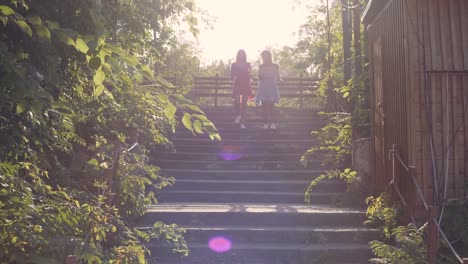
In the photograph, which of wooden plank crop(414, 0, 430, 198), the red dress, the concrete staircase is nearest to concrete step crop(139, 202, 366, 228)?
the concrete staircase

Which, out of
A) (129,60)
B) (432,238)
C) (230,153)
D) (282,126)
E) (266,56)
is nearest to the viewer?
(129,60)

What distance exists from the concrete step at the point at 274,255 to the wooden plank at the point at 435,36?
2105 millimetres

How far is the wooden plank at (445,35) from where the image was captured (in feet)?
19.2

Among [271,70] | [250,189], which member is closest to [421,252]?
[250,189]

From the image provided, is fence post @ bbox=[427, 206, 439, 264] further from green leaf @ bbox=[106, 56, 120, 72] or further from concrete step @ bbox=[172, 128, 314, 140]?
concrete step @ bbox=[172, 128, 314, 140]

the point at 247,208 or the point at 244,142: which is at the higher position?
the point at 244,142

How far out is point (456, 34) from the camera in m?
5.90

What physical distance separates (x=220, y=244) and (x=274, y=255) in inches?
25.9

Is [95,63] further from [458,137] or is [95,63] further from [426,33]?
[458,137]

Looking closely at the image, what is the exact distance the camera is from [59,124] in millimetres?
3150

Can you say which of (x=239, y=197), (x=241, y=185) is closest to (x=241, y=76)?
(x=241, y=185)

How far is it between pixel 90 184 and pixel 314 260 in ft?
8.05

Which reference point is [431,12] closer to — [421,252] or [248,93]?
[421,252]

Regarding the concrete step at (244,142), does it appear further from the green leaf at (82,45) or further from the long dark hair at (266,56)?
the green leaf at (82,45)
